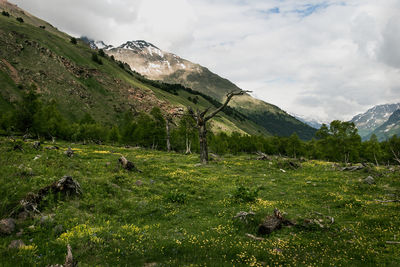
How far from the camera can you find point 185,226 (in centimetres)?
1066

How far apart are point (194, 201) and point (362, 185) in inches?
577

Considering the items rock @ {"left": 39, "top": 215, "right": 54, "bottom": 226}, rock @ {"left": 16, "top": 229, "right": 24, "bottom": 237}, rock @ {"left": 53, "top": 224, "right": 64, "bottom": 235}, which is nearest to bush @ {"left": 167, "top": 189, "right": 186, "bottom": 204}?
rock @ {"left": 53, "top": 224, "right": 64, "bottom": 235}

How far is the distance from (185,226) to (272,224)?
14.4 feet

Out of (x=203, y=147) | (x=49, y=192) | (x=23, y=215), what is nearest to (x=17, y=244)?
(x=23, y=215)

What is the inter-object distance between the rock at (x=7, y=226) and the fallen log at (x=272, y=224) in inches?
414

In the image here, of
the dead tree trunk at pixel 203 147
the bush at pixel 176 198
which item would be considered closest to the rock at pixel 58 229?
the bush at pixel 176 198

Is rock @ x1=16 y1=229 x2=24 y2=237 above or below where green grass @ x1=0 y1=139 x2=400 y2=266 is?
below

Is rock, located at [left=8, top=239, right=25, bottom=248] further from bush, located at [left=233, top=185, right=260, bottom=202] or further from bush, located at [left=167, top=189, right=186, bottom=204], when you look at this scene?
bush, located at [left=233, top=185, right=260, bottom=202]

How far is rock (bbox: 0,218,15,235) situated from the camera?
310 inches

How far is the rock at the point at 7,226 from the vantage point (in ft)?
25.9

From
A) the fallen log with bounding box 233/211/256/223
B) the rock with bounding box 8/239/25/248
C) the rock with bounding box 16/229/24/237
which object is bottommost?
the rock with bounding box 16/229/24/237

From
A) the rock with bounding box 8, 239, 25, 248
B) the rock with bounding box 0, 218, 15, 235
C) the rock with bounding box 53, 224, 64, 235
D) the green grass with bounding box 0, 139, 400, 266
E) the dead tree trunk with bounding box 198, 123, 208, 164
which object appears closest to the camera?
the rock with bounding box 8, 239, 25, 248

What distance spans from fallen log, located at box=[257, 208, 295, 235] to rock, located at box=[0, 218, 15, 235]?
34.5 feet

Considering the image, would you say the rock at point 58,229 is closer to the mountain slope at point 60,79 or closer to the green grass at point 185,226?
the green grass at point 185,226
